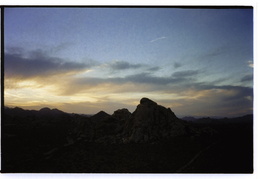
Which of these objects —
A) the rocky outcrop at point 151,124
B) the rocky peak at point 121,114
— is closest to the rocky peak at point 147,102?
the rocky outcrop at point 151,124

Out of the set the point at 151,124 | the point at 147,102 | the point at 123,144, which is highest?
the point at 147,102

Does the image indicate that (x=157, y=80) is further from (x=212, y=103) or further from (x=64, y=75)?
(x=64, y=75)

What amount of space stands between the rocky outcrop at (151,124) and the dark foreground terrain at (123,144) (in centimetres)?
1

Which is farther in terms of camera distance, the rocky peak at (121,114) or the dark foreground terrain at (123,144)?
the rocky peak at (121,114)

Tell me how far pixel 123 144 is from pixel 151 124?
46cm

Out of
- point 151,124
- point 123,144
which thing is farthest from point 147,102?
point 123,144

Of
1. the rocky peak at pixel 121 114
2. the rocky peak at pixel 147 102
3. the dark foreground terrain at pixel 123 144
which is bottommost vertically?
the dark foreground terrain at pixel 123 144

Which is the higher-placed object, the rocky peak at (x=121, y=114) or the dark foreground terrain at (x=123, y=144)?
the rocky peak at (x=121, y=114)

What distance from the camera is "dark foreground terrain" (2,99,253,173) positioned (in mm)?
3387

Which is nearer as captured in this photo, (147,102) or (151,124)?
(147,102)

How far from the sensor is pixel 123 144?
3.58m

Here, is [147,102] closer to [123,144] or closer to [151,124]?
[151,124]

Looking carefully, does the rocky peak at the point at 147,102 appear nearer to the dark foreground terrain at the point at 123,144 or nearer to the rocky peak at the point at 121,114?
the dark foreground terrain at the point at 123,144

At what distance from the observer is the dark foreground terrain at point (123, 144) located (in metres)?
3.39
